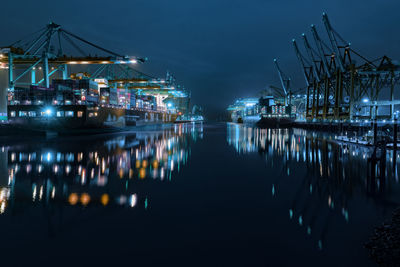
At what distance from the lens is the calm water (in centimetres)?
422

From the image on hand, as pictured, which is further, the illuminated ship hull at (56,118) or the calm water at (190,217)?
the illuminated ship hull at (56,118)

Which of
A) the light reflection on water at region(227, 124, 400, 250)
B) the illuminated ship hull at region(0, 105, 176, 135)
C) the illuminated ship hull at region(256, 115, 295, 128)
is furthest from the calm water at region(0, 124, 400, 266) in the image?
the illuminated ship hull at region(256, 115, 295, 128)

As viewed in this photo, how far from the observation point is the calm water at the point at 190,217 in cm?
422

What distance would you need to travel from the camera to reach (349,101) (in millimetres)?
52812

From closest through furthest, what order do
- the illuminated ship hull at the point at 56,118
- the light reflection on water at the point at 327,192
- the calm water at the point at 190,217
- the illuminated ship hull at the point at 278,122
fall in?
the calm water at the point at 190,217 → the light reflection on water at the point at 327,192 → the illuminated ship hull at the point at 56,118 → the illuminated ship hull at the point at 278,122

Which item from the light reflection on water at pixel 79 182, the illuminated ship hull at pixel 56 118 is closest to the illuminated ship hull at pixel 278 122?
the illuminated ship hull at pixel 56 118

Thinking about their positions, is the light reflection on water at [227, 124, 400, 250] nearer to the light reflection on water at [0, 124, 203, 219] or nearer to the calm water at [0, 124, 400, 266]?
the calm water at [0, 124, 400, 266]

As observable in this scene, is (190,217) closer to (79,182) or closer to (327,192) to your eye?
(327,192)

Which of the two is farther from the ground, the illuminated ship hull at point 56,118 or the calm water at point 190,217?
the illuminated ship hull at point 56,118

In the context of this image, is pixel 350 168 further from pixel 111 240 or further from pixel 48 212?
pixel 48 212

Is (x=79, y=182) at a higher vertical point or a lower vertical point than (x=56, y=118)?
lower

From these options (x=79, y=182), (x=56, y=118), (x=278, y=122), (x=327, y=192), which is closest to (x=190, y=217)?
(x=327, y=192)

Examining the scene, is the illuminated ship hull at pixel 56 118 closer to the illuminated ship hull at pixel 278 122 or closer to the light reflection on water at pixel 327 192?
the light reflection on water at pixel 327 192

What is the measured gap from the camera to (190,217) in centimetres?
595
